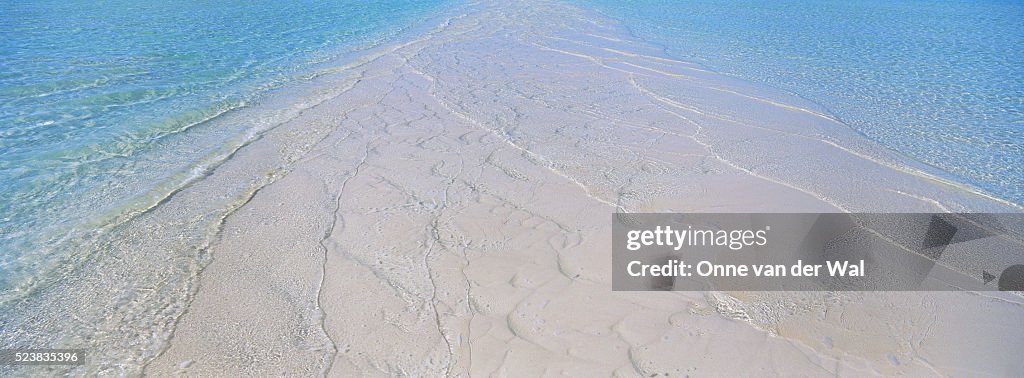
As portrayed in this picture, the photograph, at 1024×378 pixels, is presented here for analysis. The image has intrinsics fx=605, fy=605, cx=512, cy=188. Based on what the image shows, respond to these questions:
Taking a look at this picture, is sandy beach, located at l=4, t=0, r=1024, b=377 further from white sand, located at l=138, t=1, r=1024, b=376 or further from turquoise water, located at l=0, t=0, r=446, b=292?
turquoise water, located at l=0, t=0, r=446, b=292

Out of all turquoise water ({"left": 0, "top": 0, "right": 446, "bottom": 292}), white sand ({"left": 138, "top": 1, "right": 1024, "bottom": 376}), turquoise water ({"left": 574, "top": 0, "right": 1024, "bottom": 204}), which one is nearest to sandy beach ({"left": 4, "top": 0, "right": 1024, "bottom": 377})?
white sand ({"left": 138, "top": 1, "right": 1024, "bottom": 376})

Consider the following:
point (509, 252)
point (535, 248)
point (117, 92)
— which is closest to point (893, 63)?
point (535, 248)

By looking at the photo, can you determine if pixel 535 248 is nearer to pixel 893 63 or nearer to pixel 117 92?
pixel 117 92

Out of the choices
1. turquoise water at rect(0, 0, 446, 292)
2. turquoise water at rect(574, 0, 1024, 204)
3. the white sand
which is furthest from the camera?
turquoise water at rect(574, 0, 1024, 204)

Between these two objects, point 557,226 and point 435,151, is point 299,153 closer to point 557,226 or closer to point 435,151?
point 435,151

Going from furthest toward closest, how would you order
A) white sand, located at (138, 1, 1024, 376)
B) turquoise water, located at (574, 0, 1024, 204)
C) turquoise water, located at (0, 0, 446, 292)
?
turquoise water, located at (574, 0, 1024, 204)
turquoise water, located at (0, 0, 446, 292)
white sand, located at (138, 1, 1024, 376)
